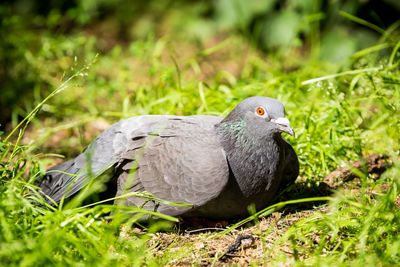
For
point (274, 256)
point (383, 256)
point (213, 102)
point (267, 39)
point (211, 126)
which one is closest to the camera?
point (383, 256)

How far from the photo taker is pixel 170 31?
8.48 metres

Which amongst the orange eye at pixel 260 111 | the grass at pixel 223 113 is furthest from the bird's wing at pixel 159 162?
the orange eye at pixel 260 111

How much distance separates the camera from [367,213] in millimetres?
3594

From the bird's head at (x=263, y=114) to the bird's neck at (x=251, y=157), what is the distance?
0.16 ft

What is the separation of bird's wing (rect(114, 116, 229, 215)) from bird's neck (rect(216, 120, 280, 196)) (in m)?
0.09

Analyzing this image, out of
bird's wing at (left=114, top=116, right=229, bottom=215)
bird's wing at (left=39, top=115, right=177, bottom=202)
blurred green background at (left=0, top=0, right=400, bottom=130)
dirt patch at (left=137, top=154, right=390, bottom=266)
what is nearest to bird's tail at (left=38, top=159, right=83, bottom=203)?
bird's wing at (left=39, top=115, right=177, bottom=202)

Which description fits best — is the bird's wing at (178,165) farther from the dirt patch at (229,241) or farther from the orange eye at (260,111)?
the orange eye at (260,111)

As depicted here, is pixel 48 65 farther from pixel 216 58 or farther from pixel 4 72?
pixel 216 58

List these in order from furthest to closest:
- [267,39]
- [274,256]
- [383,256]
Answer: [267,39] < [274,256] < [383,256]

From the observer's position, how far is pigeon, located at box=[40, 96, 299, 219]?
12.5 feet

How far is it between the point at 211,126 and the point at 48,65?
11.3ft

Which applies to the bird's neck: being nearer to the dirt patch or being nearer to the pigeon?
the pigeon

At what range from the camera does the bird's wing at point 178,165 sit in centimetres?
377

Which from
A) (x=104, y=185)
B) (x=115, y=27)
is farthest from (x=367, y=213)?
(x=115, y=27)
